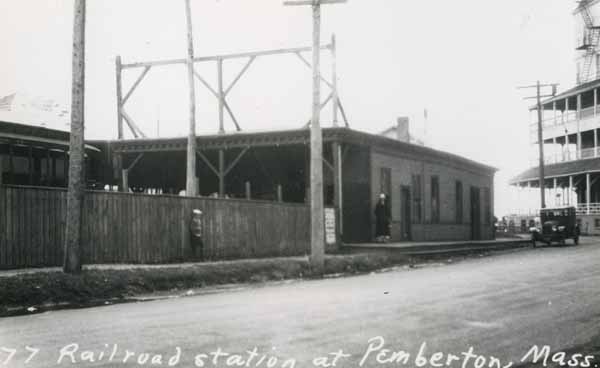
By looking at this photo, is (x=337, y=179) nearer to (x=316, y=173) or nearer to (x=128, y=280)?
(x=316, y=173)

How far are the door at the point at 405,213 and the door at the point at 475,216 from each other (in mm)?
8926

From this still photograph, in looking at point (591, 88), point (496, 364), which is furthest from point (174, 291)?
point (591, 88)

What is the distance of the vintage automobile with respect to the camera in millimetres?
32500

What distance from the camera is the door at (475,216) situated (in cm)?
3941

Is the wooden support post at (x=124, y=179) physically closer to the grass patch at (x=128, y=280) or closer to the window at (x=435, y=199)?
the grass patch at (x=128, y=280)

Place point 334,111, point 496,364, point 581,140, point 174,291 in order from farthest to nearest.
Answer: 1. point 581,140
2. point 334,111
3. point 174,291
4. point 496,364

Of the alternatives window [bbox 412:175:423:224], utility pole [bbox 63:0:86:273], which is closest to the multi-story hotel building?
window [bbox 412:175:423:224]

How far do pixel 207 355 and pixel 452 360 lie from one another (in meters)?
2.27

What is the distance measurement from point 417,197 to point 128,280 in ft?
66.6

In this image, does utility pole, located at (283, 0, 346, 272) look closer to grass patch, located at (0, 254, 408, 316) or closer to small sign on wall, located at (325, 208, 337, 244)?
grass patch, located at (0, 254, 408, 316)

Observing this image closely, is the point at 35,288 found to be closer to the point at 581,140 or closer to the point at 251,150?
the point at 251,150

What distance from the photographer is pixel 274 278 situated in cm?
1770

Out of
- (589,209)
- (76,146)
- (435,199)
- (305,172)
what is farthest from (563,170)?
(76,146)

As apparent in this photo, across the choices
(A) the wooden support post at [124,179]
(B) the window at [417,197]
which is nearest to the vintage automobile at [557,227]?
(B) the window at [417,197]
